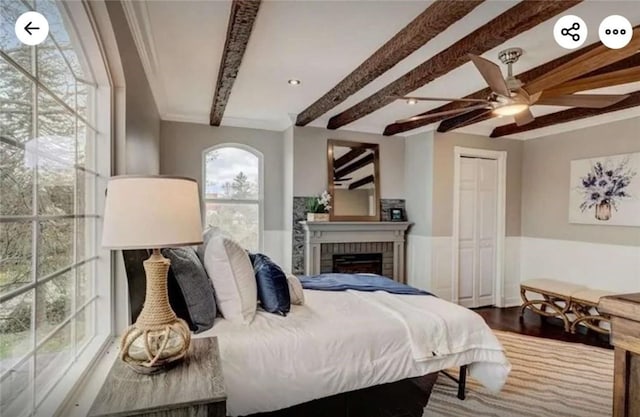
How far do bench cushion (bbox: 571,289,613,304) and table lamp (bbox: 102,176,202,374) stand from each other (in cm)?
411

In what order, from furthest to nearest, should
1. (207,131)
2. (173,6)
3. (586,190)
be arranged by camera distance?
(207,131), (586,190), (173,6)

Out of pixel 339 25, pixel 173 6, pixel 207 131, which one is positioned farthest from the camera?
pixel 207 131

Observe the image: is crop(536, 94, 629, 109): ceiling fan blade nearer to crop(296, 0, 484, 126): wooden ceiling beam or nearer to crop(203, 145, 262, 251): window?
crop(296, 0, 484, 126): wooden ceiling beam

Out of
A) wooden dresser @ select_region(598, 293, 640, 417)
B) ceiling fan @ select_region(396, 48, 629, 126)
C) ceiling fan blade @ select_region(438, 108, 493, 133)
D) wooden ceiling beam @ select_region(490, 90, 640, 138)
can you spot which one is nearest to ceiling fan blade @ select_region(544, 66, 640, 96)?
ceiling fan @ select_region(396, 48, 629, 126)

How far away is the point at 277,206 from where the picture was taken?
200 inches

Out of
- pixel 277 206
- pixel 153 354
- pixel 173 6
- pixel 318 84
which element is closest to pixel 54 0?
pixel 173 6

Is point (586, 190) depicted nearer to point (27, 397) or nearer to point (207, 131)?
point (207, 131)

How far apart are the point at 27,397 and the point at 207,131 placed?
4.03 metres

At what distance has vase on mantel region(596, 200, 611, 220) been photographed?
4.19 meters

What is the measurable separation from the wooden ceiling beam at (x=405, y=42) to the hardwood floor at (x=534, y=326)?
313cm

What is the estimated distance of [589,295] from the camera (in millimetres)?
3908

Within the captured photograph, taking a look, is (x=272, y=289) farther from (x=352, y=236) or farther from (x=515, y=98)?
(x=352, y=236)

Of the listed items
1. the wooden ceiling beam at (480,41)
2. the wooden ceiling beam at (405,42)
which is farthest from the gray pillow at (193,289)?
the wooden ceiling beam at (405,42)

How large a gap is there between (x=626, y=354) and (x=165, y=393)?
1.24 meters
